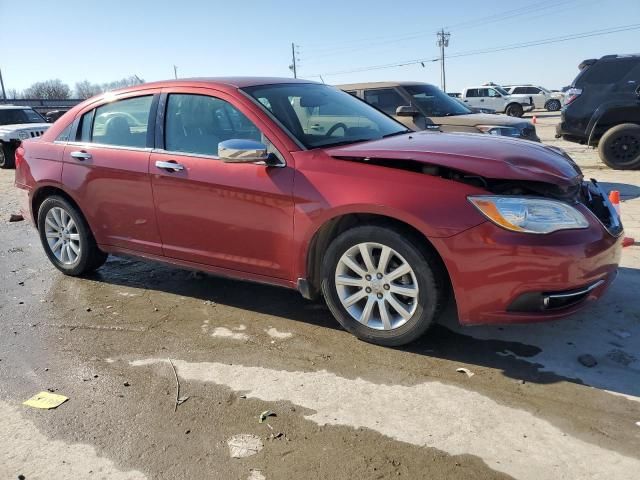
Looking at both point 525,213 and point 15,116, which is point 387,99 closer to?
point 525,213

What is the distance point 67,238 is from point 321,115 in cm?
265

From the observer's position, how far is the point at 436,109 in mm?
8859

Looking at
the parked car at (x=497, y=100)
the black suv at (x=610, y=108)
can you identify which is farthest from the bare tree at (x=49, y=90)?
the black suv at (x=610, y=108)

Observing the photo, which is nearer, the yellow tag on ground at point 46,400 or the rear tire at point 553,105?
the yellow tag on ground at point 46,400

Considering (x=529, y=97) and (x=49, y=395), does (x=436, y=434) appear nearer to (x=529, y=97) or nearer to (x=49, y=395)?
(x=49, y=395)

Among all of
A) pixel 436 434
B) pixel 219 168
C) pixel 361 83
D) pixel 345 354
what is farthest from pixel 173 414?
pixel 361 83

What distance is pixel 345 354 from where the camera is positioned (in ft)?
11.5

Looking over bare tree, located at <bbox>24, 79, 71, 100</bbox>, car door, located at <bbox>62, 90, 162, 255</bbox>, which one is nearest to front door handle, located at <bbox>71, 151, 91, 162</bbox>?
car door, located at <bbox>62, 90, 162, 255</bbox>

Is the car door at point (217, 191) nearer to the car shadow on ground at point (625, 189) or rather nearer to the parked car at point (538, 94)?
the car shadow on ground at point (625, 189)

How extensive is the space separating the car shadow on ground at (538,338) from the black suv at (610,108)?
6038 millimetres

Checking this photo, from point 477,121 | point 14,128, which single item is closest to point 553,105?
point 477,121

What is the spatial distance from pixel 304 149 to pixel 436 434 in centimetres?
192

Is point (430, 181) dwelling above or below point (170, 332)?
above

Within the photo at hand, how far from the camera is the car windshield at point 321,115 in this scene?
12.8 feet
